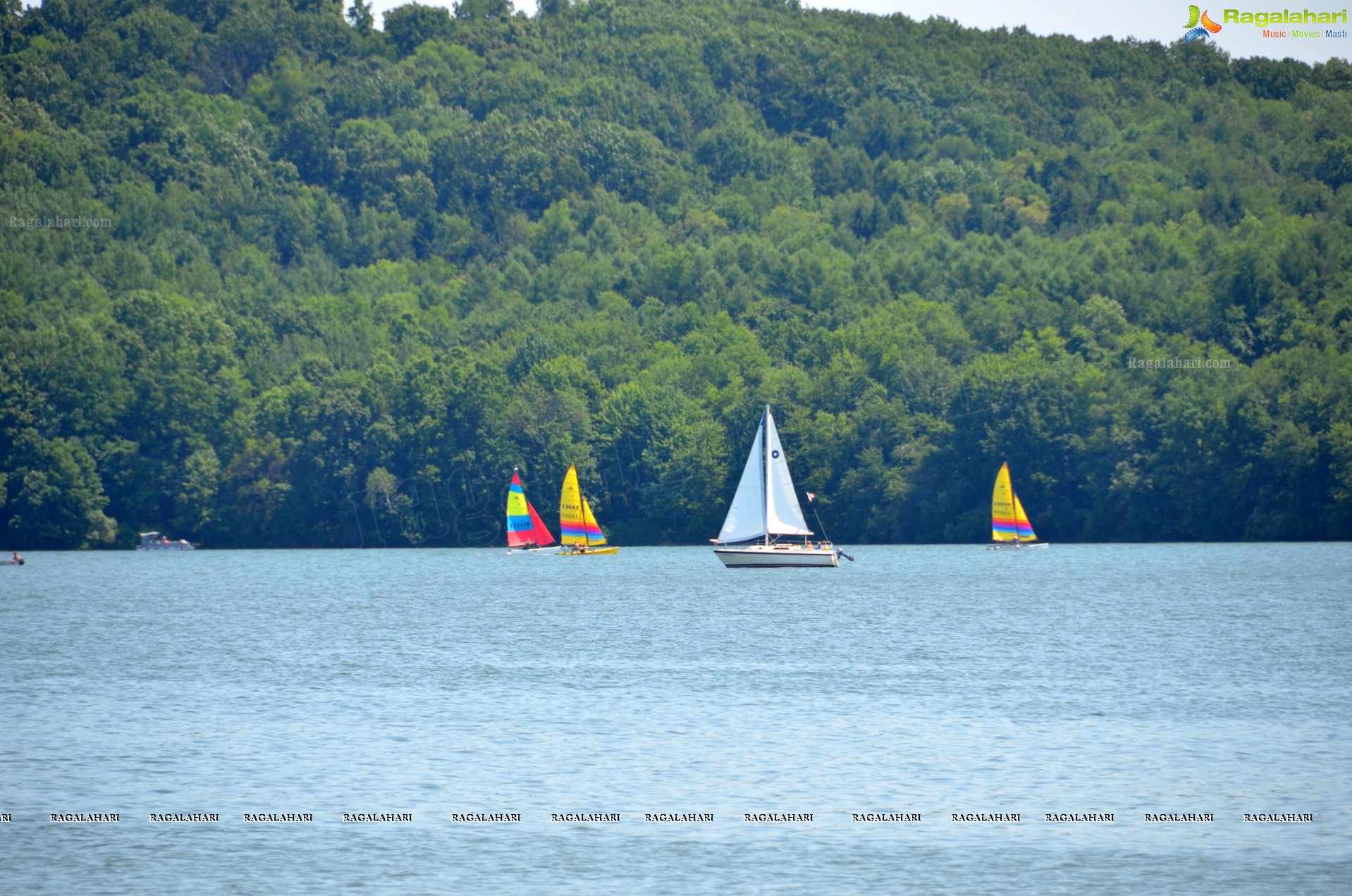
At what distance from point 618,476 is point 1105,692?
99.4 meters

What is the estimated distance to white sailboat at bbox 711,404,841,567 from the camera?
90438 millimetres

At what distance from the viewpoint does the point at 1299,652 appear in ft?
177

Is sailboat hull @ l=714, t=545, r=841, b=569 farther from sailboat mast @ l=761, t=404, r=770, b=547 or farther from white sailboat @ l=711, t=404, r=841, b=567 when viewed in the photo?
sailboat mast @ l=761, t=404, r=770, b=547

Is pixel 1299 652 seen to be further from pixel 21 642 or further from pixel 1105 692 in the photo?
pixel 21 642

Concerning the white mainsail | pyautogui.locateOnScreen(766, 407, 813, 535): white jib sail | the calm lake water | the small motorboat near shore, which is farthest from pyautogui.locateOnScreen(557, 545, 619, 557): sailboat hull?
the calm lake water

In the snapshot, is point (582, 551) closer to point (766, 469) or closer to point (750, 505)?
point (750, 505)

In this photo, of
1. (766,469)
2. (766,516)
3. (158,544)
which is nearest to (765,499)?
(766,516)

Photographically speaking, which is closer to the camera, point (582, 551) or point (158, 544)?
point (582, 551)

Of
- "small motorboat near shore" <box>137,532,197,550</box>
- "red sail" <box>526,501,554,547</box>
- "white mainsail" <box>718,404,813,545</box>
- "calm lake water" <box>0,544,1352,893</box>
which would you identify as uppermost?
"white mainsail" <box>718,404,813,545</box>

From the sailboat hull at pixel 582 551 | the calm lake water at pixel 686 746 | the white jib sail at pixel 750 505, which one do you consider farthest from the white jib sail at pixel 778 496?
the sailboat hull at pixel 582 551

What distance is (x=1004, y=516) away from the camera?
12188cm

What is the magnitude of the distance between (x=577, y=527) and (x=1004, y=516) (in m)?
28.7

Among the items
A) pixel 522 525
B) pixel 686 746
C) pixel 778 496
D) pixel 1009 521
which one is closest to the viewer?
pixel 686 746

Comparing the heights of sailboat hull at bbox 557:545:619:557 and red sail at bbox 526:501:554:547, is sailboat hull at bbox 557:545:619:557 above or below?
below
